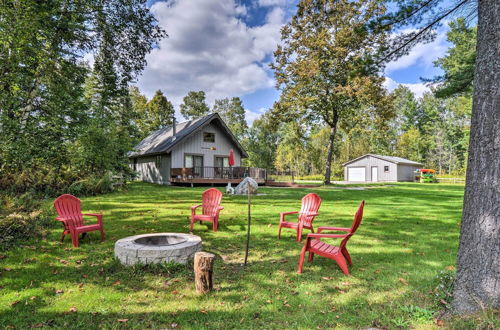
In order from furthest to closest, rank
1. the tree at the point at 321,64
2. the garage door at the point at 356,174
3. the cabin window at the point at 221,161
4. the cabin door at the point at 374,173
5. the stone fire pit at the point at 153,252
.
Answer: the garage door at the point at 356,174 < the cabin door at the point at 374,173 < the cabin window at the point at 221,161 < the tree at the point at 321,64 < the stone fire pit at the point at 153,252

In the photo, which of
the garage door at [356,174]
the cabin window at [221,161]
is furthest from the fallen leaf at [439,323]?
the garage door at [356,174]

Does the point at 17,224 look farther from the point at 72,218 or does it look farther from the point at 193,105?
the point at 193,105

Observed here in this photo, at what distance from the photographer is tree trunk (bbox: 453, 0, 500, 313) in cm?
249

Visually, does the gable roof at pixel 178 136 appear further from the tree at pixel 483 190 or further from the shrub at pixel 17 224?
the tree at pixel 483 190

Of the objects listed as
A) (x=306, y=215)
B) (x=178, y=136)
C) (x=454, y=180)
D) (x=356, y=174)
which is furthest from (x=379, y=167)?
(x=306, y=215)

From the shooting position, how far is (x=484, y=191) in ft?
8.35

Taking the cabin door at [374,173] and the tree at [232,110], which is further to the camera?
the tree at [232,110]

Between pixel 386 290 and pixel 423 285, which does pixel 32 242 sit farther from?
pixel 423 285

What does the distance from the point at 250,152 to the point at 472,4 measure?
1563 inches

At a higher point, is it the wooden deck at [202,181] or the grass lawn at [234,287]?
the wooden deck at [202,181]

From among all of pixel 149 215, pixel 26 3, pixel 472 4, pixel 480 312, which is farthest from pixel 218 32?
pixel 480 312

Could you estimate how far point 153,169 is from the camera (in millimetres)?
22375

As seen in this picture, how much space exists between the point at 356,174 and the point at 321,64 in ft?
65.0

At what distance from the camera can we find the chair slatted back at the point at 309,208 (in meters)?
5.77
